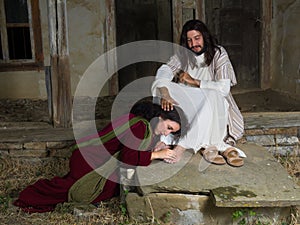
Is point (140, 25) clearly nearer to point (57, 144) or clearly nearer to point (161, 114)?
point (57, 144)

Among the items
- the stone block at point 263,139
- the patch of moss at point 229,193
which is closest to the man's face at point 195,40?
the stone block at point 263,139

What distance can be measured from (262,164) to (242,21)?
13.4 feet

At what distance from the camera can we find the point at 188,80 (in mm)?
3875

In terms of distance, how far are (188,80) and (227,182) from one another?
111cm

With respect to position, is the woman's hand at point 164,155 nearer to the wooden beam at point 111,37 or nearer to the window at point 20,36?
the wooden beam at point 111,37

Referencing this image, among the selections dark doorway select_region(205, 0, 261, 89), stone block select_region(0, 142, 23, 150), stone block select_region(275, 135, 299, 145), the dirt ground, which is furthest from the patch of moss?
dark doorway select_region(205, 0, 261, 89)

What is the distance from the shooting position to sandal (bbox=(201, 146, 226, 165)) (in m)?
3.51

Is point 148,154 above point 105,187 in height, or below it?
above

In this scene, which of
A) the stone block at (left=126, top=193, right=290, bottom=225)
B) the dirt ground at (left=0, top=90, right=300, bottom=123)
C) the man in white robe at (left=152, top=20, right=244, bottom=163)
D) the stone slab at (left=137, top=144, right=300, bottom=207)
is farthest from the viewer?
the dirt ground at (left=0, top=90, right=300, bottom=123)

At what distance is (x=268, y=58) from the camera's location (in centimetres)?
689

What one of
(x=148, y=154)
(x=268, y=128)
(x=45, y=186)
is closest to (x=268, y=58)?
(x=268, y=128)

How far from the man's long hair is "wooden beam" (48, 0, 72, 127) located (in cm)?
125

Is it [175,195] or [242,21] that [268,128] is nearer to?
[175,195]

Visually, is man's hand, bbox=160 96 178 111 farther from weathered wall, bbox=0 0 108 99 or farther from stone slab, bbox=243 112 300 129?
weathered wall, bbox=0 0 108 99
